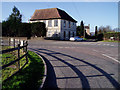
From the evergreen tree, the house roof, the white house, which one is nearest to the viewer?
the evergreen tree

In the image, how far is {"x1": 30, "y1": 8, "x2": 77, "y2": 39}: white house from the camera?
39125mm

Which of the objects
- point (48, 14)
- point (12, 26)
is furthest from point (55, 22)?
point (12, 26)

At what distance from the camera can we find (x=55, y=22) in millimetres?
39594

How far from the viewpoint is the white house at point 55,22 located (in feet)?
128

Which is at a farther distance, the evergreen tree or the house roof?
the house roof

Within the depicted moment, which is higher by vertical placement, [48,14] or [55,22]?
[48,14]

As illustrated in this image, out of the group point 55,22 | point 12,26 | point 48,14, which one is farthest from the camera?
point 48,14

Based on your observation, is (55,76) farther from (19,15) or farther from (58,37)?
(19,15)

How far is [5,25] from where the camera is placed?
1486 inches

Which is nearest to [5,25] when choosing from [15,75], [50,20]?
[50,20]

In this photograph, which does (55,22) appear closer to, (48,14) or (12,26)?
(48,14)

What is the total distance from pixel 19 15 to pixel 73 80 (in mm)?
42086

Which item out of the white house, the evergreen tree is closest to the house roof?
the white house

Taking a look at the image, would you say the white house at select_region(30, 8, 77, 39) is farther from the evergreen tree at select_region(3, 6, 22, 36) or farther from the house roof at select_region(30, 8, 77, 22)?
the evergreen tree at select_region(3, 6, 22, 36)
